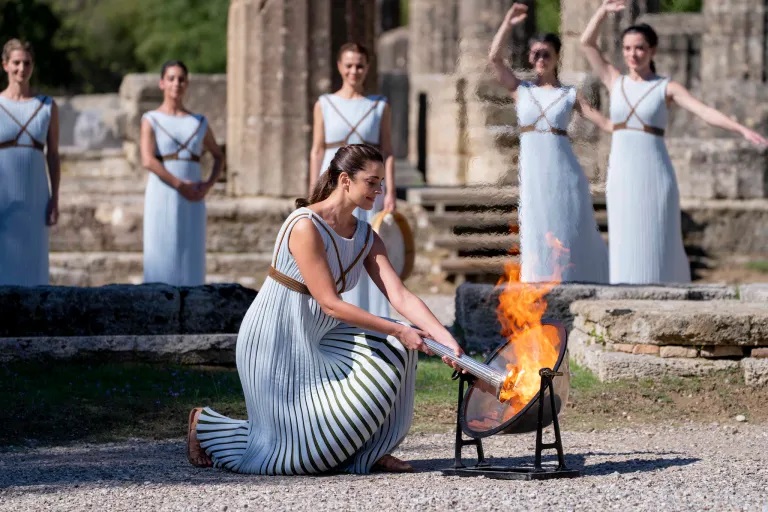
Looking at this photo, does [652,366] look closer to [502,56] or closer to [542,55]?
[542,55]

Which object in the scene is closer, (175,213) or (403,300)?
(403,300)

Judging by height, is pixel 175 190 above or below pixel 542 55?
below

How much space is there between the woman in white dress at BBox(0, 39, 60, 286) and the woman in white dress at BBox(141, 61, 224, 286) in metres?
0.74

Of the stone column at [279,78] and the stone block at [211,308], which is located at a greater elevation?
the stone column at [279,78]

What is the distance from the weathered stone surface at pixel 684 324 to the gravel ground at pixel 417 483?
3.50 feet

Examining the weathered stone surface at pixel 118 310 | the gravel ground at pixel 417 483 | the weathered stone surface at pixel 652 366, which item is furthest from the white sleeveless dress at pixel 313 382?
the weathered stone surface at pixel 118 310

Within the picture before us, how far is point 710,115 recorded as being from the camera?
9.80 meters

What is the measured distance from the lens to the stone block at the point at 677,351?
833cm

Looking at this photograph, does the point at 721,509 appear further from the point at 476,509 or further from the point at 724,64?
the point at 724,64

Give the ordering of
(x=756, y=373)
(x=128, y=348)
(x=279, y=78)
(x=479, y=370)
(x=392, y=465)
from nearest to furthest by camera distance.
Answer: (x=479, y=370) → (x=392, y=465) → (x=756, y=373) → (x=128, y=348) → (x=279, y=78)

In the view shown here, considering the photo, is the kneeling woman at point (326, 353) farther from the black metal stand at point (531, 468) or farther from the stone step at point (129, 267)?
the stone step at point (129, 267)

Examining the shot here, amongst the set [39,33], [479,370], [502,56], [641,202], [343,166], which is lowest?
[479,370]

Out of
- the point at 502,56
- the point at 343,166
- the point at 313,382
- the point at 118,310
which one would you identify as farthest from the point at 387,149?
the point at 313,382

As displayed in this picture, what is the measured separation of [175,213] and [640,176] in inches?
131
